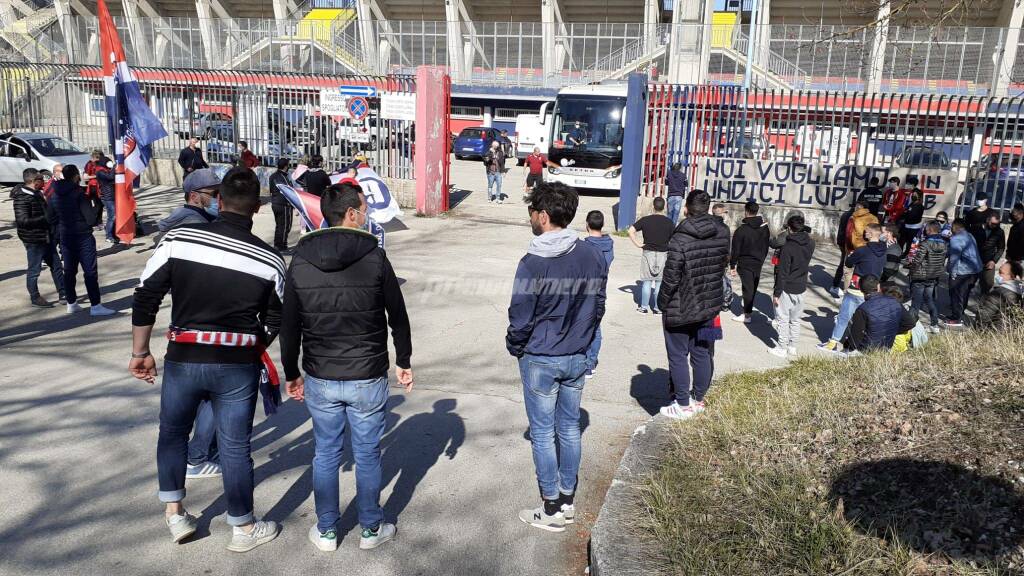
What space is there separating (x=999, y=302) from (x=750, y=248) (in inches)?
105

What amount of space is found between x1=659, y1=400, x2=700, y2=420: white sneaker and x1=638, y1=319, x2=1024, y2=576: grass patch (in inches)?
7.4

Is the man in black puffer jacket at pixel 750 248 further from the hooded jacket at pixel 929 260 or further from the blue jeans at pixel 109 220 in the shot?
the blue jeans at pixel 109 220

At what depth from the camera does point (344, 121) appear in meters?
18.3

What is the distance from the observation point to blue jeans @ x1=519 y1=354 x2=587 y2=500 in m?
4.33

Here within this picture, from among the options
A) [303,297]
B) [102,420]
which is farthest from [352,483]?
[102,420]

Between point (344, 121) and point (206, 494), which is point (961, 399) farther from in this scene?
point (344, 121)

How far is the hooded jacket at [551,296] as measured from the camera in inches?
167

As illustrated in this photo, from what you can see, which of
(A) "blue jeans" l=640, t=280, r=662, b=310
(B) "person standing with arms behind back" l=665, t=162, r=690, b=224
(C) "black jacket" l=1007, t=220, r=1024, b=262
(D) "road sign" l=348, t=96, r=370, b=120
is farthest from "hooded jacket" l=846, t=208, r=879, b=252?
(D) "road sign" l=348, t=96, r=370, b=120

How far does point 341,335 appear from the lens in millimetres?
3932

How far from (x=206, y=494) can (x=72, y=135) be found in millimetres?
21148

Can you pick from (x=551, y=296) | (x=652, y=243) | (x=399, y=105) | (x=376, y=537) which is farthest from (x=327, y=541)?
(x=399, y=105)

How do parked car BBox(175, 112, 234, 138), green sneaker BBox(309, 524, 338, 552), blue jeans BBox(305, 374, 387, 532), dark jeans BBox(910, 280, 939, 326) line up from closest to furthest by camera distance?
blue jeans BBox(305, 374, 387, 532), green sneaker BBox(309, 524, 338, 552), dark jeans BBox(910, 280, 939, 326), parked car BBox(175, 112, 234, 138)

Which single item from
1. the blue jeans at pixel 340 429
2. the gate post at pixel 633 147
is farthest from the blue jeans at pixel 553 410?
the gate post at pixel 633 147

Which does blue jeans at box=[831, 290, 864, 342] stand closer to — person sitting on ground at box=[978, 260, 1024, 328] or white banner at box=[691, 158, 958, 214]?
person sitting on ground at box=[978, 260, 1024, 328]
